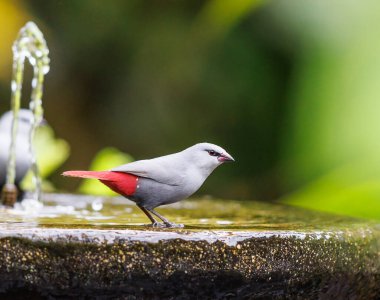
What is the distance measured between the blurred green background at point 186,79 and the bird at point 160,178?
3718mm

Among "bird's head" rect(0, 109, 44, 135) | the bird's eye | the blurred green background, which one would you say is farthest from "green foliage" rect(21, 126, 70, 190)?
the bird's eye

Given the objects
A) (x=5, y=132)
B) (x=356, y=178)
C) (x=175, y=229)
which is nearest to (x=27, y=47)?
(x=5, y=132)

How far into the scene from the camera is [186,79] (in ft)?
22.9

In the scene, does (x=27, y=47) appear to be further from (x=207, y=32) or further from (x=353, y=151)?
(x=207, y=32)

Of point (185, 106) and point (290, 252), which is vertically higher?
point (185, 106)

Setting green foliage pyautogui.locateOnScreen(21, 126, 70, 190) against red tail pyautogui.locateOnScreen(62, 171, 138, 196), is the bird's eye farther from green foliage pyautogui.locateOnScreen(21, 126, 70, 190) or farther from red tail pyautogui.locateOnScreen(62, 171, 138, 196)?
green foliage pyautogui.locateOnScreen(21, 126, 70, 190)

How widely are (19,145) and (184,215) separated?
0.87 m

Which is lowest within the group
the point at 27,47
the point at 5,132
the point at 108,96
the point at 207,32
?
the point at 5,132

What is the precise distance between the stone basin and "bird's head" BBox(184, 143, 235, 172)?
0.67ft

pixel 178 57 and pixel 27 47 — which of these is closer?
pixel 27 47

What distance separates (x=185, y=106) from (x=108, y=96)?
67 centimetres

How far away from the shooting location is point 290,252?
7.46 ft

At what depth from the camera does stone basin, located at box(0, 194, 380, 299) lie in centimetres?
207

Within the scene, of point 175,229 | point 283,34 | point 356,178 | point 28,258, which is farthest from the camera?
point 283,34
